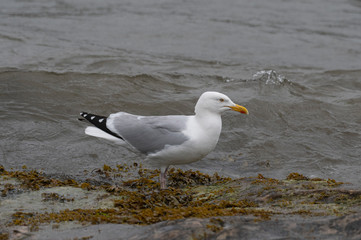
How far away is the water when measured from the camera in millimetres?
7738

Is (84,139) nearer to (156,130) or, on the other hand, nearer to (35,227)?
(156,130)

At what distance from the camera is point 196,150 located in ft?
18.3

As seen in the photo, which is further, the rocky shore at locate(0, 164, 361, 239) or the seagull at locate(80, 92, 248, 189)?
the seagull at locate(80, 92, 248, 189)

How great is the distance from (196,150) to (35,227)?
233 cm

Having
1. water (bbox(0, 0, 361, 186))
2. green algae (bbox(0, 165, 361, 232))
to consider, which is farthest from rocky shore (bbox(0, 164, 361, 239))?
water (bbox(0, 0, 361, 186))

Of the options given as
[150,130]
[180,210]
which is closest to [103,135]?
[150,130]

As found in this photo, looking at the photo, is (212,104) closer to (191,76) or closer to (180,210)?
(180,210)

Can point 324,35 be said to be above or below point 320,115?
above

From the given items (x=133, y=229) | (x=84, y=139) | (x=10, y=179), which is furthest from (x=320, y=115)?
(x=133, y=229)

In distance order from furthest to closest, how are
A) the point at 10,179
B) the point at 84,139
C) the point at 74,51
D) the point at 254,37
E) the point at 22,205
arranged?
the point at 254,37 < the point at 74,51 < the point at 84,139 < the point at 10,179 < the point at 22,205

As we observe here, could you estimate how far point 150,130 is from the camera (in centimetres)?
600

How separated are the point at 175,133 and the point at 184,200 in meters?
1.06

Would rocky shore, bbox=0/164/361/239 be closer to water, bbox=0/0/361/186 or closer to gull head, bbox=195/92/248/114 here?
gull head, bbox=195/92/248/114

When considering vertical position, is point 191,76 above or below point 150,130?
below
